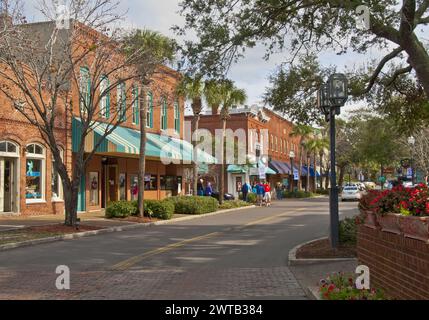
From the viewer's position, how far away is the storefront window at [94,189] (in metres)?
27.4

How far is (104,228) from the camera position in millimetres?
18953

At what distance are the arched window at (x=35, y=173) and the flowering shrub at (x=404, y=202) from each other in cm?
1830

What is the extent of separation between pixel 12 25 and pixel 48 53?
1873 millimetres

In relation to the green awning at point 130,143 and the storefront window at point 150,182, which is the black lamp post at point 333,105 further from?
the storefront window at point 150,182

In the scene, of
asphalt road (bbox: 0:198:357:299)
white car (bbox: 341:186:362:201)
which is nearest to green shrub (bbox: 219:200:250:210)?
asphalt road (bbox: 0:198:357:299)

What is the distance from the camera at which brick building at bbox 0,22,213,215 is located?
70.4 ft

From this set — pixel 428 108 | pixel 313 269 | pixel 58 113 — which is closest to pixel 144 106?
pixel 58 113

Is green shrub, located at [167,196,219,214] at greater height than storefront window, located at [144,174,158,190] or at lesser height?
lesser

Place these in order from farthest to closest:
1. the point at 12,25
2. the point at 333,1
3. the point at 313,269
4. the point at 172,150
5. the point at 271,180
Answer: the point at 271,180 < the point at 172,150 < the point at 12,25 < the point at 333,1 < the point at 313,269

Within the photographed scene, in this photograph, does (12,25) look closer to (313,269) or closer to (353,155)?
(313,269)

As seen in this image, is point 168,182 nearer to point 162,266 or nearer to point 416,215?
point 162,266

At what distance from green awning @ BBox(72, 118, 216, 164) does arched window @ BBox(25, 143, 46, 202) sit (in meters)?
1.99

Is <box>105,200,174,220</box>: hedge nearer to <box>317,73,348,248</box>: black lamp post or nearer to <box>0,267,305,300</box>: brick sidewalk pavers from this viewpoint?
<box>317,73,348,248</box>: black lamp post

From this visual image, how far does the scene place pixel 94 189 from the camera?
27.8 meters
